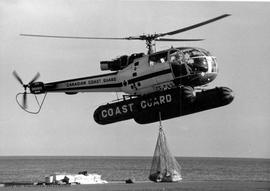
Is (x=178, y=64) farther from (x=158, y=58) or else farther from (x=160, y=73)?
(x=158, y=58)

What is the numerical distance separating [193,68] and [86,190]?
52.7 feet

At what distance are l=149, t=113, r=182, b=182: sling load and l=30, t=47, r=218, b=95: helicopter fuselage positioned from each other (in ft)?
8.06

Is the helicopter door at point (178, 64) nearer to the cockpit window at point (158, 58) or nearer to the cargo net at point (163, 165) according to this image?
the cockpit window at point (158, 58)

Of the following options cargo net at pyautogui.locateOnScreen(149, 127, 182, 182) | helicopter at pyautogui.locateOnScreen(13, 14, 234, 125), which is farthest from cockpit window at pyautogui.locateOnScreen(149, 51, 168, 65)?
cargo net at pyautogui.locateOnScreen(149, 127, 182, 182)

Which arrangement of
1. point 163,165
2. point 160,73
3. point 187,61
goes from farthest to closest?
point 163,165 < point 160,73 < point 187,61

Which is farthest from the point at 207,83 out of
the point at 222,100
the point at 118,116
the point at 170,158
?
the point at 170,158

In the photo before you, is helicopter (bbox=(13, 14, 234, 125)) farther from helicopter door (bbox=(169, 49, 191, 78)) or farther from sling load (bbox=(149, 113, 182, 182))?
sling load (bbox=(149, 113, 182, 182))

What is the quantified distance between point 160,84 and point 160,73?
54 centimetres

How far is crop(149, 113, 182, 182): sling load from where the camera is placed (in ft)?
95.3

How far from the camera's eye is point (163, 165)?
113 feet

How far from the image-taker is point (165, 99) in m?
24.2

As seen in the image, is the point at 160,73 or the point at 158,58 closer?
the point at 160,73

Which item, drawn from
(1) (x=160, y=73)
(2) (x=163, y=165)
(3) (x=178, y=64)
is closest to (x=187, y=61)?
(3) (x=178, y=64)

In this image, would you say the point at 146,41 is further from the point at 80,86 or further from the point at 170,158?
the point at 170,158
